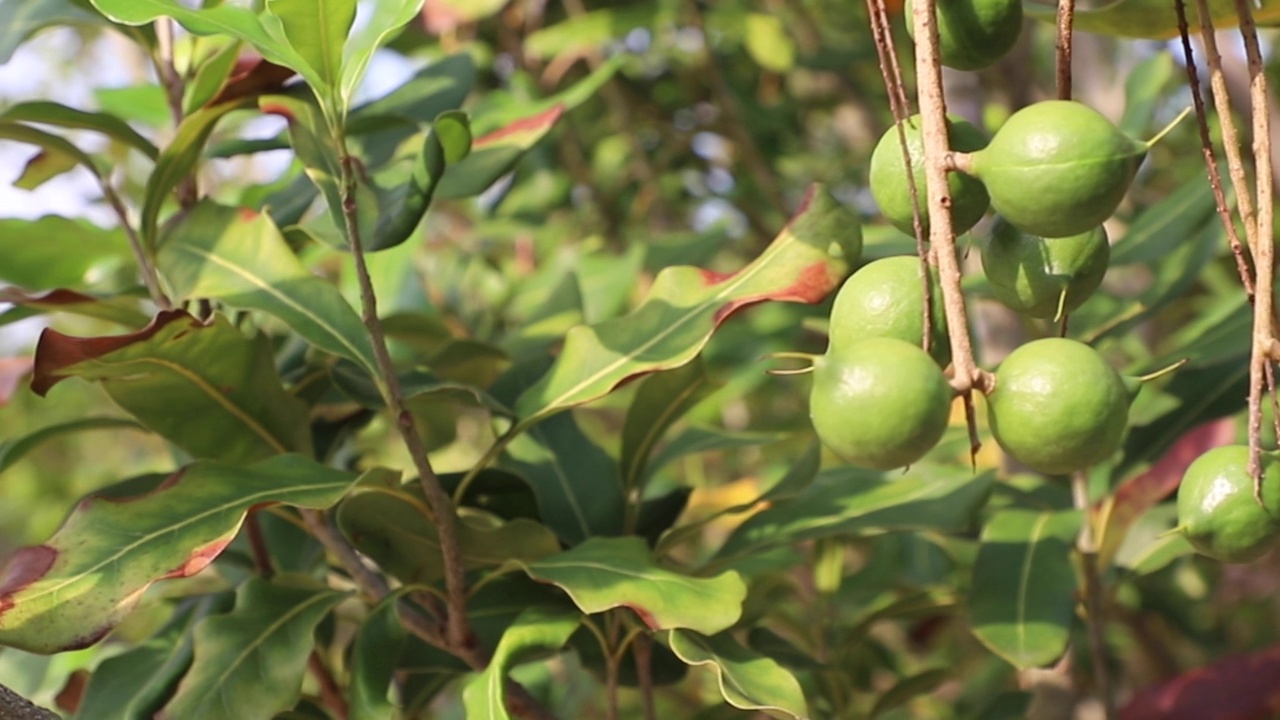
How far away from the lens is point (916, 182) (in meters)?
0.58

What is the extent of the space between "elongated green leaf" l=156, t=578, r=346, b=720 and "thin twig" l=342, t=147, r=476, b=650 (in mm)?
78

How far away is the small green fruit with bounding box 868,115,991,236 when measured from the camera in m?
0.57

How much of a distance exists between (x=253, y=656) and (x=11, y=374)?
35 centimetres

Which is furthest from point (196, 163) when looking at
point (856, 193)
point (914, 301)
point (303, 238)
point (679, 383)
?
point (856, 193)

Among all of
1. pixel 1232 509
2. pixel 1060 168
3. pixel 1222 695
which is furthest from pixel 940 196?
pixel 1222 695

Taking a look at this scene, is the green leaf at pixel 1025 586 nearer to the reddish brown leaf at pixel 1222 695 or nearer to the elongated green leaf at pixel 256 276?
the reddish brown leaf at pixel 1222 695

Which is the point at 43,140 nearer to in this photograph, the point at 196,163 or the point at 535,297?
the point at 196,163

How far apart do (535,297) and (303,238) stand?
0.64 m

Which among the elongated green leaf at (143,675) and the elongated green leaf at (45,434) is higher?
the elongated green leaf at (45,434)

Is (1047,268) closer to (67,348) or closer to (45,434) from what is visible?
(67,348)

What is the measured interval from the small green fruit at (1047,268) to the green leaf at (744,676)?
9.1 inches

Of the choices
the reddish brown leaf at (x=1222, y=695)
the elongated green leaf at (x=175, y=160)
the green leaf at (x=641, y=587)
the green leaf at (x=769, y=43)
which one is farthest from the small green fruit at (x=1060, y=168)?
the green leaf at (x=769, y=43)

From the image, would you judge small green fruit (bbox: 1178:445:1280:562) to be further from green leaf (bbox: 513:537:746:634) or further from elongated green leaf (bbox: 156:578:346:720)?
elongated green leaf (bbox: 156:578:346:720)

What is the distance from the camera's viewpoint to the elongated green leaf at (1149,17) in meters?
0.66
